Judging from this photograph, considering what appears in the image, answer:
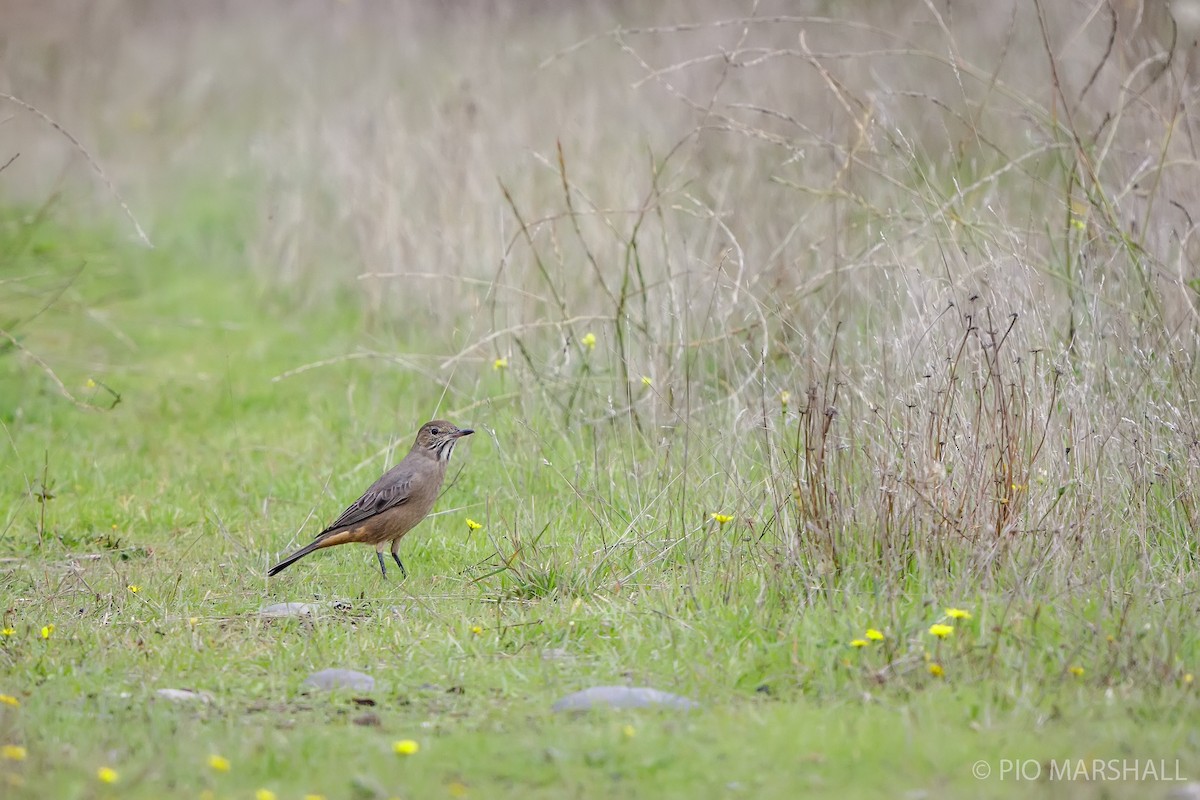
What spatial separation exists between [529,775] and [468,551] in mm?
2513

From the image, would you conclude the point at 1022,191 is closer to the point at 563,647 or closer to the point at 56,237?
the point at 563,647

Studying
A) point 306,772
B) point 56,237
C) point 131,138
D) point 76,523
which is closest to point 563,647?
point 306,772

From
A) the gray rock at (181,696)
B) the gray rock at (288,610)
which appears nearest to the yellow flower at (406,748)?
the gray rock at (181,696)

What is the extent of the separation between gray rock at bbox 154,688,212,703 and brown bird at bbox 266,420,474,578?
55.5 inches

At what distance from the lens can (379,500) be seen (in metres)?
6.12

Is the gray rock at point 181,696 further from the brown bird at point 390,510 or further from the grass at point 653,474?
the brown bird at point 390,510

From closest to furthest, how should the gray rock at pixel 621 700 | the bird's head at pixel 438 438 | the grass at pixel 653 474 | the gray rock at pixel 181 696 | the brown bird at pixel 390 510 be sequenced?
the grass at pixel 653 474
the gray rock at pixel 621 700
the gray rock at pixel 181 696
the brown bird at pixel 390 510
the bird's head at pixel 438 438

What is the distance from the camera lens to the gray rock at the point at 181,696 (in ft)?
14.4

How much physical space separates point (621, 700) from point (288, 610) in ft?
5.51

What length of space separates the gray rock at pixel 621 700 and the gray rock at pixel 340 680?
0.67 metres

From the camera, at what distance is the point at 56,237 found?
12.9 meters

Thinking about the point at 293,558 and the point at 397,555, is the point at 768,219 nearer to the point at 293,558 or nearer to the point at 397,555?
the point at 397,555

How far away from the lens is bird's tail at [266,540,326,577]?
19.3ft

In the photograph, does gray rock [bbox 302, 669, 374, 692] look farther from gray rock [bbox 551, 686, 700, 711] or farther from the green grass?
gray rock [bbox 551, 686, 700, 711]
